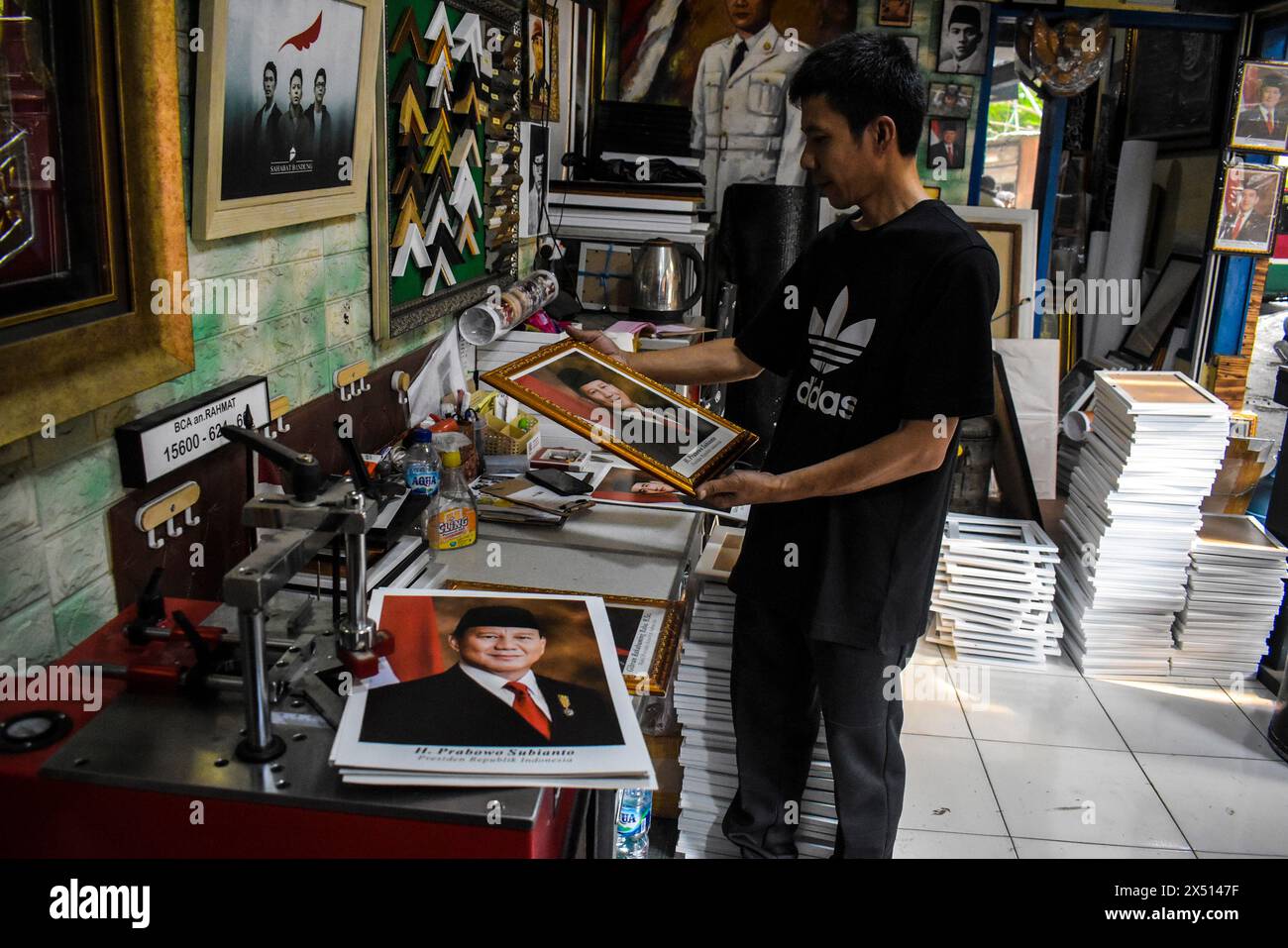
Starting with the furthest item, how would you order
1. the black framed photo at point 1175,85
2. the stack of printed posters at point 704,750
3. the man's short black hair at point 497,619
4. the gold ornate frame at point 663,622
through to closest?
the black framed photo at point 1175,85, the stack of printed posters at point 704,750, the gold ornate frame at point 663,622, the man's short black hair at point 497,619

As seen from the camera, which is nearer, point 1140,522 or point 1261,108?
point 1140,522

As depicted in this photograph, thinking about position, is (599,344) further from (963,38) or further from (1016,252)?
(963,38)

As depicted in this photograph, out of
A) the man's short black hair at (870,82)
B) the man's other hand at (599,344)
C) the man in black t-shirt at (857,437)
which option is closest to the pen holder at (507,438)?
the man's other hand at (599,344)

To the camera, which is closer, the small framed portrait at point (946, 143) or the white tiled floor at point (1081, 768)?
the white tiled floor at point (1081, 768)

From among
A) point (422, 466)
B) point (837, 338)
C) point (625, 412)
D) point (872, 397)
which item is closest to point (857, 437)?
point (872, 397)

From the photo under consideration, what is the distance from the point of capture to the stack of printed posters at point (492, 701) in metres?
1.16

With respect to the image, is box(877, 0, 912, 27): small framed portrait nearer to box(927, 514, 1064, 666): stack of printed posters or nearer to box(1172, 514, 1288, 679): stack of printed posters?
box(927, 514, 1064, 666): stack of printed posters

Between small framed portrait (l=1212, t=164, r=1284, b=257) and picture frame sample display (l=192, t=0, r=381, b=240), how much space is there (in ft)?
13.8

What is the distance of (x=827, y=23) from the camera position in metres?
4.79

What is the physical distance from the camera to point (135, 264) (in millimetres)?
1396

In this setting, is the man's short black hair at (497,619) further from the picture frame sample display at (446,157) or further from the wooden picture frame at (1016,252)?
the wooden picture frame at (1016,252)

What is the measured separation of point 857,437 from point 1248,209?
381 centimetres

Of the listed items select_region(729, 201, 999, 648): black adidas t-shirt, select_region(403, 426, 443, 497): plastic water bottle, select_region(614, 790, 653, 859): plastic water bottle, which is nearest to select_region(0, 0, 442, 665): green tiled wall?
select_region(403, 426, 443, 497): plastic water bottle

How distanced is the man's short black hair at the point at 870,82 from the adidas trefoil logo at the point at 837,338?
32 cm
